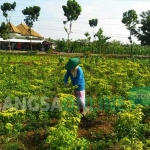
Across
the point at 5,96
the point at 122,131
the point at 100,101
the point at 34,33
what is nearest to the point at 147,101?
the point at 100,101

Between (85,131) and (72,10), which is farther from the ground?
(72,10)

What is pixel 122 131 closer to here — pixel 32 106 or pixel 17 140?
pixel 17 140

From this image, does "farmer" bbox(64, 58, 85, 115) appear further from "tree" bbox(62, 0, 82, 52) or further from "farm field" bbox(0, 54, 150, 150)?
"tree" bbox(62, 0, 82, 52)

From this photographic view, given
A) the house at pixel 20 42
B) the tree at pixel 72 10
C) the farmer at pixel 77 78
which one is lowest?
the farmer at pixel 77 78

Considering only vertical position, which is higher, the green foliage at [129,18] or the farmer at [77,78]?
the green foliage at [129,18]

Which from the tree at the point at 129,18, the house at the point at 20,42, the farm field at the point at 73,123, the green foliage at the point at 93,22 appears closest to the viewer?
the farm field at the point at 73,123

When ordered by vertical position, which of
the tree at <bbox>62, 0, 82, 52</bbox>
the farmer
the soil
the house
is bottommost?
the soil

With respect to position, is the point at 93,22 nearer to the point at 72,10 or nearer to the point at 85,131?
the point at 72,10

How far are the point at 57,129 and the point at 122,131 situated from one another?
4.54ft

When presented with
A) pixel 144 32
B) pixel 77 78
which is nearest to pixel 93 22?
pixel 144 32

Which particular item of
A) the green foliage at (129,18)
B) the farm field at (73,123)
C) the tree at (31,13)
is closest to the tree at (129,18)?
the green foliage at (129,18)

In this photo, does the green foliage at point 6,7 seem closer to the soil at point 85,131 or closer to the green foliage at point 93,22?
the green foliage at point 93,22

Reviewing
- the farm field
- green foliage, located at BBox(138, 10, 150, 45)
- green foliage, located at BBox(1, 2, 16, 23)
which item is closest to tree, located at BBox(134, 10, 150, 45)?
green foliage, located at BBox(138, 10, 150, 45)

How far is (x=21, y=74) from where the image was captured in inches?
585
